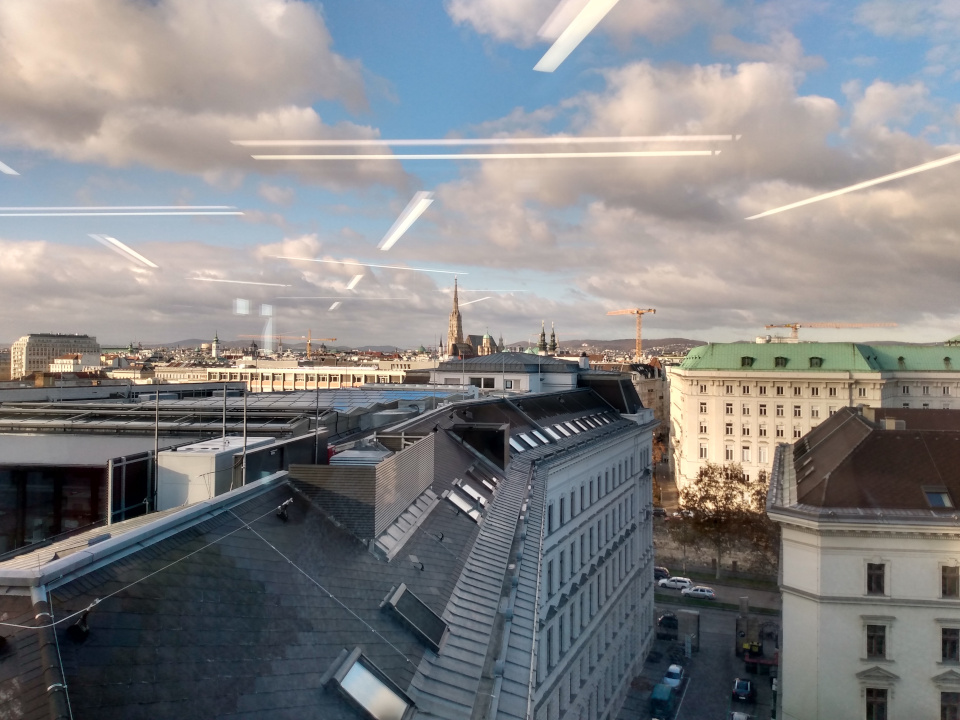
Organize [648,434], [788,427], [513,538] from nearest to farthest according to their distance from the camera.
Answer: [513,538] < [648,434] < [788,427]

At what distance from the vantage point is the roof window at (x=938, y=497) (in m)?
19.2

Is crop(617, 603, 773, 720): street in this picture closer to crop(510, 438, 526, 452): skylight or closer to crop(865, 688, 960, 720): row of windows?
crop(865, 688, 960, 720): row of windows

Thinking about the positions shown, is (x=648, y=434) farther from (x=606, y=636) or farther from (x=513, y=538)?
(x=513, y=538)

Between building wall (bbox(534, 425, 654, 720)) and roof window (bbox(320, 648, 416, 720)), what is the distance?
8.82 metres

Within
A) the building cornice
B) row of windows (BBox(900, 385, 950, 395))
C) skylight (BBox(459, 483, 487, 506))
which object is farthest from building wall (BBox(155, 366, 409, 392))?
row of windows (BBox(900, 385, 950, 395))

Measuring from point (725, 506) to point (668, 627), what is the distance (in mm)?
14866

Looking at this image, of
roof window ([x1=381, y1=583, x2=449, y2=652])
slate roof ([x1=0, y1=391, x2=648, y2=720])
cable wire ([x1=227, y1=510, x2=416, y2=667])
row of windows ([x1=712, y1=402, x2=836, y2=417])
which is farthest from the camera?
row of windows ([x1=712, y1=402, x2=836, y2=417])

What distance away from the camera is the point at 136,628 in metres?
4.23

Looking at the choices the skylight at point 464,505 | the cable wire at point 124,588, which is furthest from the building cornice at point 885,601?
the cable wire at point 124,588

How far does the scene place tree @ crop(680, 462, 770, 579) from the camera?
40.1 m

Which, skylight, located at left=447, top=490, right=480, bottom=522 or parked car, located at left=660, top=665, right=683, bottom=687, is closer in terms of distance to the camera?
skylight, located at left=447, top=490, right=480, bottom=522

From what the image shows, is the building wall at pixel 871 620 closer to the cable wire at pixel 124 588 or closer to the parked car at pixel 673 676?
the parked car at pixel 673 676

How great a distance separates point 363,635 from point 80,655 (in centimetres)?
243

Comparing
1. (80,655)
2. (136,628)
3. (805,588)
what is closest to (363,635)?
(136,628)
